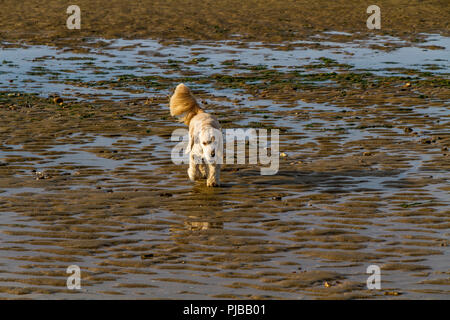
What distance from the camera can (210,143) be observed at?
9.66 m

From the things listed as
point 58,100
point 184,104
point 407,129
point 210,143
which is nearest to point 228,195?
point 210,143

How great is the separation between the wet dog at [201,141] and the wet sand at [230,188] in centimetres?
23

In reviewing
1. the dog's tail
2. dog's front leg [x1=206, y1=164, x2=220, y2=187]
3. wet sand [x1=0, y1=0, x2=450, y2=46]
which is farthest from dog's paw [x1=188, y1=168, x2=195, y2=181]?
wet sand [x1=0, y1=0, x2=450, y2=46]

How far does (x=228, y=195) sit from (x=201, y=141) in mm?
805

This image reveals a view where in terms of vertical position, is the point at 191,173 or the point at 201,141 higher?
the point at 201,141

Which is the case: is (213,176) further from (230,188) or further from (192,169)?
(192,169)

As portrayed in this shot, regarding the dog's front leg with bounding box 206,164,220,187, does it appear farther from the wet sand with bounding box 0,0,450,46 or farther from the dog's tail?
the wet sand with bounding box 0,0,450,46

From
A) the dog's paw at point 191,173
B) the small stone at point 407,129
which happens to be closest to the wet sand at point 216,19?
the small stone at point 407,129

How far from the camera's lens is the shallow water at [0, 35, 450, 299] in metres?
6.73

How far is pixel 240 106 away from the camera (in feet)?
47.8

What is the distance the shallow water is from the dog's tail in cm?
76

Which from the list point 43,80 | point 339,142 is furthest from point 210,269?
point 43,80
